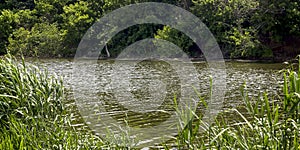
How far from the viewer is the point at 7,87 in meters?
5.62

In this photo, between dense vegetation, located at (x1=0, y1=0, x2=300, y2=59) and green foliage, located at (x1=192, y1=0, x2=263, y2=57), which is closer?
dense vegetation, located at (x1=0, y1=0, x2=300, y2=59)

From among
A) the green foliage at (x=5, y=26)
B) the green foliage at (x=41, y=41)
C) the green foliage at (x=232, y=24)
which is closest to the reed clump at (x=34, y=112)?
the green foliage at (x=232, y=24)

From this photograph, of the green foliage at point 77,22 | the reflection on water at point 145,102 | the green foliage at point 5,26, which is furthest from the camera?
the green foliage at point 5,26

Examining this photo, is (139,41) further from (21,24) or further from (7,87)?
(7,87)

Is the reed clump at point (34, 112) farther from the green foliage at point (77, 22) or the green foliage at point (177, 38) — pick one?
the green foliage at point (77, 22)

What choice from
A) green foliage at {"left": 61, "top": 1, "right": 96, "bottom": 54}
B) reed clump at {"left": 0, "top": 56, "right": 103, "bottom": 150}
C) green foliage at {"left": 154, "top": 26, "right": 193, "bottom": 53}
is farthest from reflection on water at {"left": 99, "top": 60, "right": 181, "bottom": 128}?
green foliage at {"left": 61, "top": 1, "right": 96, "bottom": 54}

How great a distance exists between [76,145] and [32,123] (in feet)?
2.20

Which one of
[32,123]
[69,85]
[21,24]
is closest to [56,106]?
[32,123]

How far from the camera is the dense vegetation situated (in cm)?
2658

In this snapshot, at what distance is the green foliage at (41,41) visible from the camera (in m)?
38.7

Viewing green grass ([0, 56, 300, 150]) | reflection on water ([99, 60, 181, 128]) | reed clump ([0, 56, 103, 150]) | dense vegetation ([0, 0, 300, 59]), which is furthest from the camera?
dense vegetation ([0, 0, 300, 59])

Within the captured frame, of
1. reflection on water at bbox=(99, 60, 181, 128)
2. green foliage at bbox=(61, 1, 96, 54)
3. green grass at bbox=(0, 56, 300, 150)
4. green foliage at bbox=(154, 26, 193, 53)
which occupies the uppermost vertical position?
green foliage at bbox=(61, 1, 96, 54)

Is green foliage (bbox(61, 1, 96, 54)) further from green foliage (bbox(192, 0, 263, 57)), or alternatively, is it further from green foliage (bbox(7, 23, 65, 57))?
green foliage (bbox(192, 0, 263, 57))

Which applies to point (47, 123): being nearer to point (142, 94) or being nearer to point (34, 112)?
point (34, 112)
